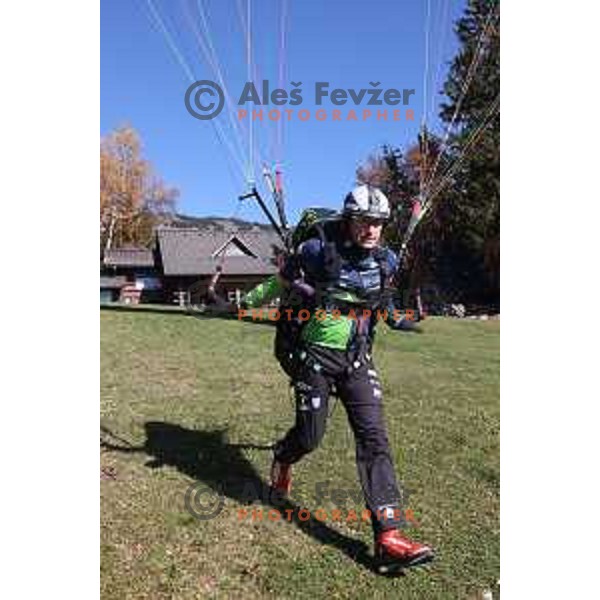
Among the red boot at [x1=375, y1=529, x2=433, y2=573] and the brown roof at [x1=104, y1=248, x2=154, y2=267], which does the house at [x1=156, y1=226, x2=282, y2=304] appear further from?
the red boot at [x1=375, y1=529, x2=433, y2=573]

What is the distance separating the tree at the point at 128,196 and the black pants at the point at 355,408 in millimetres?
49632

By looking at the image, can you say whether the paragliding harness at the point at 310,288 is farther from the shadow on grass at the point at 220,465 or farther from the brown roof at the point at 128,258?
the brown roof at the point at 128,258

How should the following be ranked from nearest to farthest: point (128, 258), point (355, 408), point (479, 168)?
1. point (355, 408)
2. point (479, 168)
3. point (128, 258)

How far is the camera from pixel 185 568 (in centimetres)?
434

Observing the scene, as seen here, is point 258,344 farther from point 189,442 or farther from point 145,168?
point 145,168

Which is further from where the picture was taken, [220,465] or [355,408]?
[220,465]

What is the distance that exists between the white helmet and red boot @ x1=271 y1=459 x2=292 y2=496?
2.09m

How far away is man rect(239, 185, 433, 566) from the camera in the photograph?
4.59 metres

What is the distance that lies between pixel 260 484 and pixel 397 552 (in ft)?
5.38

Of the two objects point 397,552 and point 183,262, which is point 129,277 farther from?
point 397,552

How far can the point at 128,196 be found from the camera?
2368 inches

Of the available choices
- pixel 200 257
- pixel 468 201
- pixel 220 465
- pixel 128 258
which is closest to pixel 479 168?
pixel 468 201

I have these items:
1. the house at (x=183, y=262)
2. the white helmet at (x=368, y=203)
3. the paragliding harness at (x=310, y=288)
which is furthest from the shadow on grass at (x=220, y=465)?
the house at (x=183, y=262)

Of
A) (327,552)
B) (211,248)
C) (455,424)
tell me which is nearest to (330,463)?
(327,552)
